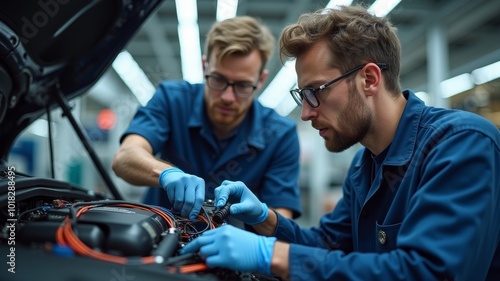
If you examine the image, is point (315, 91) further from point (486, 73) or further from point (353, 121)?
point (486, 73)

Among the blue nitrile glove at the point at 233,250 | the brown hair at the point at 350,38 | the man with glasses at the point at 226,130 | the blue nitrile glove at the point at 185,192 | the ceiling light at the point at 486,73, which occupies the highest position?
the ceiling light at the point at 486,73

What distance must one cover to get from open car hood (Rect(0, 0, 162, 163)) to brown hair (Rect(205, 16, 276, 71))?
29 centimetres

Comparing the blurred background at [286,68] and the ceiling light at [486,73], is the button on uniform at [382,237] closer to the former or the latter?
the blurred background at [286,68]

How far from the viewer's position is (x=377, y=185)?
1149 millimetres

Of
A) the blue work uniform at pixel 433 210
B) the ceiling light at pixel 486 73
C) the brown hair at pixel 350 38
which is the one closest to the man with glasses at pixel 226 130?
the brown hair at pixel 350 38

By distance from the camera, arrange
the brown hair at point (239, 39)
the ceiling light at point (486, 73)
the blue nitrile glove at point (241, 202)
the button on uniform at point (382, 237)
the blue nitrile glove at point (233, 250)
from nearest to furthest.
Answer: the blue nitrile glove at point (233, 250) → the button on uniform at point (382, 237) → the blue nitrile glove at point (241, 202) → the brown hair at point (239, 39) → the ceiling light at point (486, 73)

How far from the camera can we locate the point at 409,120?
114cm

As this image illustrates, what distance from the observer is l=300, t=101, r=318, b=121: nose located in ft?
3.94

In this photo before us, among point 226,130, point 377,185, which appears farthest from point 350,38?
point 226,130

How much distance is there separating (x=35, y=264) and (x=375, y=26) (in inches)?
43.2

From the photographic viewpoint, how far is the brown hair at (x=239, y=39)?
1.68 m

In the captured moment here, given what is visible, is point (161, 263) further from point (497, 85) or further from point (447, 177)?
point (497, 85)

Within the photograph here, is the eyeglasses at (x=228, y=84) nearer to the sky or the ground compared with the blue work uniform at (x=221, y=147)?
nearer to the sky

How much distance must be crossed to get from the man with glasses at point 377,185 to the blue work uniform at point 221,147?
359mm
